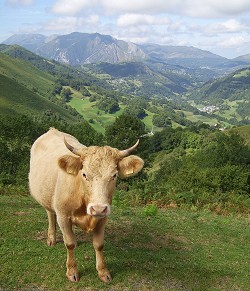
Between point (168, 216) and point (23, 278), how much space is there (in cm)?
778

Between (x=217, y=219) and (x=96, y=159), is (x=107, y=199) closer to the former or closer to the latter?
(x=96, y=159)

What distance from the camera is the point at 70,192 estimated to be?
8492mm

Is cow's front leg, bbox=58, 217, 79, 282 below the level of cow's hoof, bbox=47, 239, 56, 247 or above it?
above

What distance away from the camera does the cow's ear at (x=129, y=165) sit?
314 inches

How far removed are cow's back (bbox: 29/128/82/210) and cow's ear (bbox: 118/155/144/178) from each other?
196 centimetres

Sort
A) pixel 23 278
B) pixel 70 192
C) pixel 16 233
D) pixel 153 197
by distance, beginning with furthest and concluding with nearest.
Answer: pixel 153 197 → pixel 16 233 → pixel 23 278 → pixel 70 192

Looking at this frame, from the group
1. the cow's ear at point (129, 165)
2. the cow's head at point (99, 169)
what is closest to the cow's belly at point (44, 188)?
the cow's head at point (99, 169)

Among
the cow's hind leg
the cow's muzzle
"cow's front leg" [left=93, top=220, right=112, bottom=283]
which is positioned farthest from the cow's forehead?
the cow's hind leg

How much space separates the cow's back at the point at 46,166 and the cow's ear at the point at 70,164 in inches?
41.2

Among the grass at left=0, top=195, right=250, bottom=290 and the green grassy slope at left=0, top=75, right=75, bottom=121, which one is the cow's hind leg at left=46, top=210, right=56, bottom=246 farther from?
the green grassy slope at left=0, top=75, right=75, bottom=121

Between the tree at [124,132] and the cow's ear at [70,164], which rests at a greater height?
the cow's ear at [70,164]

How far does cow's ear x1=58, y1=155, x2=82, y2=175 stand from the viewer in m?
7.99

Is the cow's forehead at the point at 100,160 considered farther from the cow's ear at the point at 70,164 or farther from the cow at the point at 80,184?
the cow's ear at the point at 70,164

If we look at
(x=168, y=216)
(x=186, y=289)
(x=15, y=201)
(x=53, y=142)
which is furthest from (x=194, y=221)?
(x=15, y=201)
